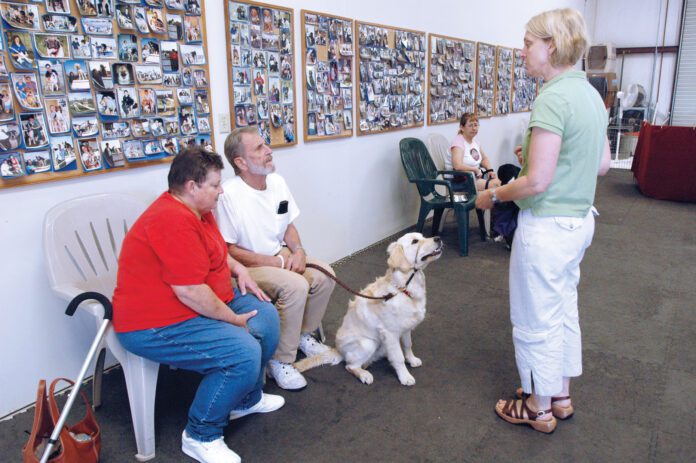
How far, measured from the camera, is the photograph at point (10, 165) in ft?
6.90

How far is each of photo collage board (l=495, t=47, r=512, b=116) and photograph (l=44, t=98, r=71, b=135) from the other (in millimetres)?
5398

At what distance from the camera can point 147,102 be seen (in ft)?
8.43

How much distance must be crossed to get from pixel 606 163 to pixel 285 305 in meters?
1.49

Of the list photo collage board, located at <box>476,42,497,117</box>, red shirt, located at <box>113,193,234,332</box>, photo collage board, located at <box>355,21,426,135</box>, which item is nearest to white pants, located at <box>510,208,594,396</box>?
red shirt, located at <box>113,193,234,332</box>

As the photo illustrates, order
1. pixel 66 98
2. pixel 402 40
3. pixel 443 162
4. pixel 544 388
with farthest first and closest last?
pixel 443 162
pixel 402 40
pixel 66 98
pixel 544 388

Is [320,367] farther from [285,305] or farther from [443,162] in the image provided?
[443,162]

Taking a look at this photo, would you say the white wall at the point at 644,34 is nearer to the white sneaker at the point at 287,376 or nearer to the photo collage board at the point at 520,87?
the photo collage board at the point at 520,87

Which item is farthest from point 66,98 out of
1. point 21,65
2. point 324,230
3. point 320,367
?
point 324,230

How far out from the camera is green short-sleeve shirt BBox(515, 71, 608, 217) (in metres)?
1.77

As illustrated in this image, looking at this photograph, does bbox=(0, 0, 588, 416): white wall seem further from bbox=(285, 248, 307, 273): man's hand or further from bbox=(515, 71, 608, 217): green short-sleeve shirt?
bbox=(515, 71, 608, 217): green short-sleeve shirt

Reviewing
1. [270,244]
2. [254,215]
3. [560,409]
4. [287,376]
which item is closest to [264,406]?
[287,376]

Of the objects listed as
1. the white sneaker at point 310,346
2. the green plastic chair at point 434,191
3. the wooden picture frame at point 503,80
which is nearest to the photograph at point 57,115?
the white sneaker at point 310,346

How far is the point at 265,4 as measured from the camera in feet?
10.4

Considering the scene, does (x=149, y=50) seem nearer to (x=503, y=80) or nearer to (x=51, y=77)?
(x=51, y=77)
